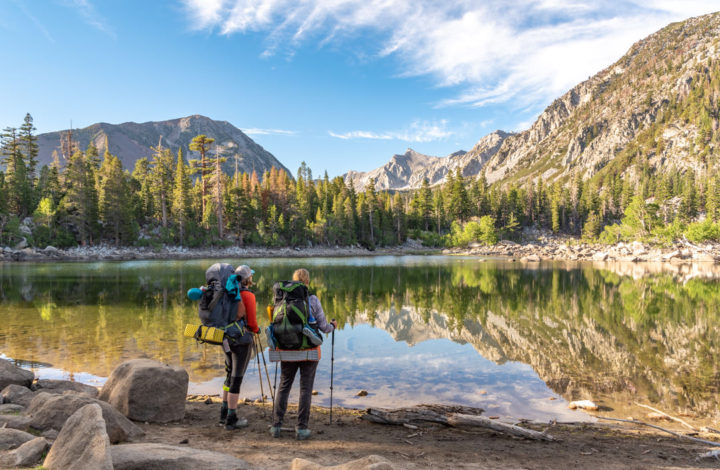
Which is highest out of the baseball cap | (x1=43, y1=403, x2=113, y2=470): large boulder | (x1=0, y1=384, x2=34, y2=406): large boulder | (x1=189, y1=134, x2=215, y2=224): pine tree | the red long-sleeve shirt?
(x1=189, y1=134, x2=215, y2=224): pine tree

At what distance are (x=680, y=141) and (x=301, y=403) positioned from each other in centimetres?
21835

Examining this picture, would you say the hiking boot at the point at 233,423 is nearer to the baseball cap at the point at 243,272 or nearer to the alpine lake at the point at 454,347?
the baseball cap at the point at 243,272

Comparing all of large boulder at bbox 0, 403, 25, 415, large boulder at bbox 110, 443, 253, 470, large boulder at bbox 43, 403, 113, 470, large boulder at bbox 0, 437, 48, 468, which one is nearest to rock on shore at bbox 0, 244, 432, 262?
large boulder at bbox 0, 403, 25, 415

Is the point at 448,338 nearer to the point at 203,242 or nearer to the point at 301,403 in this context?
the point at 301,403

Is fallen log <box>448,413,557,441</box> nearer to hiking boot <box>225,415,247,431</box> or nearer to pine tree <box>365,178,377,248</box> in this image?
hiking boot <box>225,415,247,431</box>

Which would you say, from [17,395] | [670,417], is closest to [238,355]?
[17,395]

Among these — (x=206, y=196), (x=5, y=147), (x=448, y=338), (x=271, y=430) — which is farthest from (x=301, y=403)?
(x=5, y=147)

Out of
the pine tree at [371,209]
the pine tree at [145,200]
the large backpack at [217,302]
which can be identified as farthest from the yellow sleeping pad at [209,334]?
the pine tree at [371,209]

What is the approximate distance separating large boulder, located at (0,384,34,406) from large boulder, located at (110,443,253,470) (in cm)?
386

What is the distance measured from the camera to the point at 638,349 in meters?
12.7

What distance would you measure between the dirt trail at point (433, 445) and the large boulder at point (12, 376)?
3.41m

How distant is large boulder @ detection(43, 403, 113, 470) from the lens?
3.35 metres

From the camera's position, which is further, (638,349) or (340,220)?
(340,220)

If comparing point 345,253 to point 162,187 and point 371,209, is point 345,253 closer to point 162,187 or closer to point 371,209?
point 371,209
